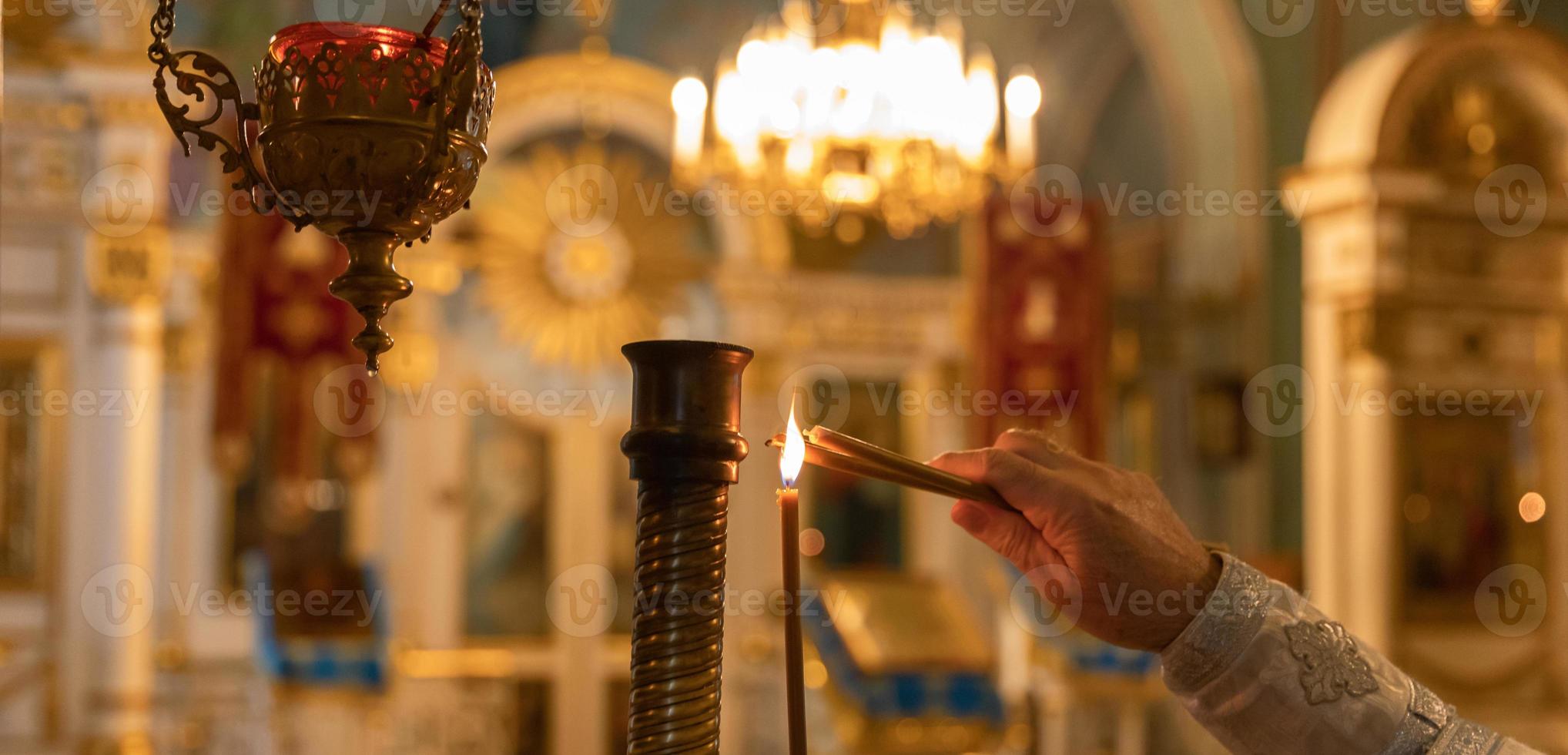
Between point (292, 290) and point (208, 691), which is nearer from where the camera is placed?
point (292, 290)

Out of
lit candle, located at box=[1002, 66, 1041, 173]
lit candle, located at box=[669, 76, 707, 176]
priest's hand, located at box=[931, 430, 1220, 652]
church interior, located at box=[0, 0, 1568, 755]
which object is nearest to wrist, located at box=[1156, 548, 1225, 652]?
priest's hand, located at box=[931, 430, 1220, 652]

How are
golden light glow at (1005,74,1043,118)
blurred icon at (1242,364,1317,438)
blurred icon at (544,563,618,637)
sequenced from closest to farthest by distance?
golden light glow at (1005,74,1043,118)
blurred icon at (1242,364,1317,438)
blurred icon at (544,563,618,637)

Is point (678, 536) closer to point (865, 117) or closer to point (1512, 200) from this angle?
point (865, 117)

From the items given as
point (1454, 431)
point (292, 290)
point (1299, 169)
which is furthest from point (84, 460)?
point (1454, 431)

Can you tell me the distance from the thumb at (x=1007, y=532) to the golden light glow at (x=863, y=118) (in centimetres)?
419

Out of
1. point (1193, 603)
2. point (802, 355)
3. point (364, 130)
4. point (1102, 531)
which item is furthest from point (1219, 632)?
point (802, 355)

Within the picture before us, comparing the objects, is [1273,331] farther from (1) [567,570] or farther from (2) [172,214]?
(2) [172,214]

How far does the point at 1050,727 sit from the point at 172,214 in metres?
5.21

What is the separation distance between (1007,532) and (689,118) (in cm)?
473

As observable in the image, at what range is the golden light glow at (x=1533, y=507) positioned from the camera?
636cm

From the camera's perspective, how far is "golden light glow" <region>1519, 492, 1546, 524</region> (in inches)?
250

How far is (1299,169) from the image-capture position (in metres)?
6.12

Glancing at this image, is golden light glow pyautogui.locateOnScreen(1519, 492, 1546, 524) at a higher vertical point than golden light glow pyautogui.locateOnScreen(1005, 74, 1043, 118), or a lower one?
lower

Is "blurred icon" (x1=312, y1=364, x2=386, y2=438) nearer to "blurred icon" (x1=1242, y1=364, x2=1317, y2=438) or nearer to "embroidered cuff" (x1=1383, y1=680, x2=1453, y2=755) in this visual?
"blurred icon" (x1=1242, y1=364, x2=1317, y2=438)
